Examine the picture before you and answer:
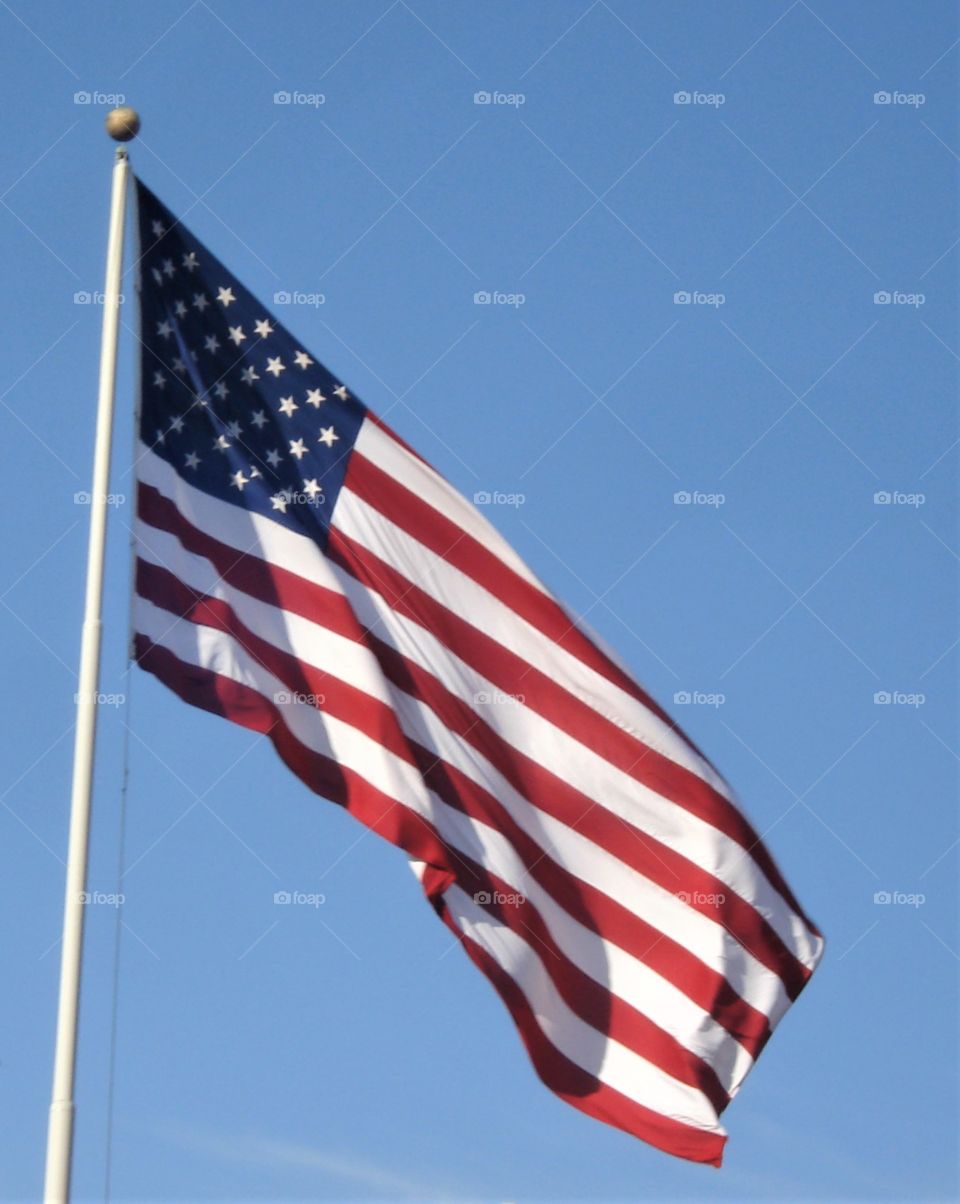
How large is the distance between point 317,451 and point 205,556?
59.0 inches

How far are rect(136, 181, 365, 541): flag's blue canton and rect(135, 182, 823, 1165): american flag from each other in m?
0.02

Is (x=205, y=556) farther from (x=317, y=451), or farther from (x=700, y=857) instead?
(x=700, y=857)

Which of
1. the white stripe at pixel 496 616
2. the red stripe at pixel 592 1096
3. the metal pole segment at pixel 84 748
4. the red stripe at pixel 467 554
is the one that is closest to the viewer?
the metal pole segment at pixel 84 748

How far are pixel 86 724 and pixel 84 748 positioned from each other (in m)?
0.16

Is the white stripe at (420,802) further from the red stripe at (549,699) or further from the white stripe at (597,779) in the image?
the red stripe at (549,699)

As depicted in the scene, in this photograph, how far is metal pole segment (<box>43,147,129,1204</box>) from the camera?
13727 millimetres

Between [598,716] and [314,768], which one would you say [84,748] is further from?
[598,716]

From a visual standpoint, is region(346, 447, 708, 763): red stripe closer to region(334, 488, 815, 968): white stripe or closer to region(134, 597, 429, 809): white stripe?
region(334, 488, 815, 968): white stripe

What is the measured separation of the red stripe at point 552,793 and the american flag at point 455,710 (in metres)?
0.02

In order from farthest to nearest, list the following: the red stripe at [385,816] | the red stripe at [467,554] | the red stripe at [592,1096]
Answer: the red stripe at [467,554] → the red stripe at [592,1096] → the red stripe at [385,816]

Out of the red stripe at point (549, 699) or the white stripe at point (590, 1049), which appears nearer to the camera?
the white stripe at point (590, 1049)

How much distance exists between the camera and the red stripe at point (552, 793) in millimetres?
16750

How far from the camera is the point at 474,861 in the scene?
16.5 m

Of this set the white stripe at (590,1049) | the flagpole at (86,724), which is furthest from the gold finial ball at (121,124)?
the white stripe at (590,1049)
